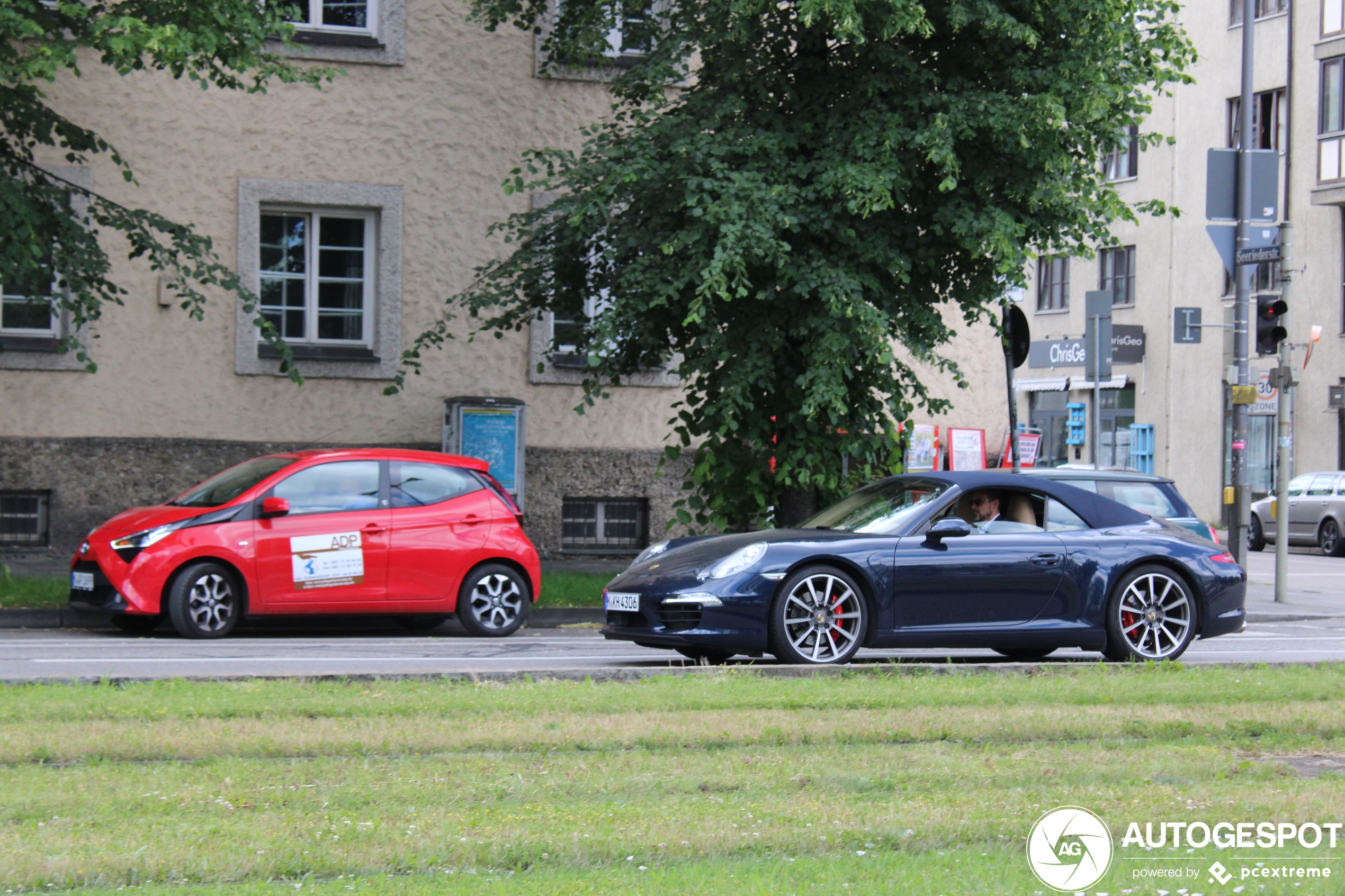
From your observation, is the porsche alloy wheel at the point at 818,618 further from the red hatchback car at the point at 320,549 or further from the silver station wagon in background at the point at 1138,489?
the red hatchback car at the point at 320,549

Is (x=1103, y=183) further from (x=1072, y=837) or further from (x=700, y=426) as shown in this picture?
(x=1072, y=837)

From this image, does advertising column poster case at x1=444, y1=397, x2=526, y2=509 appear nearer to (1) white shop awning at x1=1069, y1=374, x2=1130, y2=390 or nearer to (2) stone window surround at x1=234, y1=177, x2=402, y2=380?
(2) stone window surround at x1=234, y1=177, x2=402, y2=380

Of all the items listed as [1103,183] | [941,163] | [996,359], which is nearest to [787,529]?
[941,163]

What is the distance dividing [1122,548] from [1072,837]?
5.94 metres

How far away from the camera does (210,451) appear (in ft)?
63.2

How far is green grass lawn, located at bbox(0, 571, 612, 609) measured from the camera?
47.2ft

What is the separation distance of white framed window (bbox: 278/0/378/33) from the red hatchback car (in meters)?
8.11

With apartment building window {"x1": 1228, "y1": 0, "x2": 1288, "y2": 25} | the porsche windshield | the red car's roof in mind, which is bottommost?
the porsche windshield

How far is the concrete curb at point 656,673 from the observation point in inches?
345

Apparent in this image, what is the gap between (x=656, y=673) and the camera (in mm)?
9297

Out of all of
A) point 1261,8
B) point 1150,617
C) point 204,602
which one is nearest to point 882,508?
point 1150,617

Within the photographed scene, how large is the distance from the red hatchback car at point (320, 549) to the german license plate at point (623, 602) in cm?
351

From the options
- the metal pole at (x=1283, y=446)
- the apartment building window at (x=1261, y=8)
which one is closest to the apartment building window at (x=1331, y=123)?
the apartment building window at (x=1261, y=8)

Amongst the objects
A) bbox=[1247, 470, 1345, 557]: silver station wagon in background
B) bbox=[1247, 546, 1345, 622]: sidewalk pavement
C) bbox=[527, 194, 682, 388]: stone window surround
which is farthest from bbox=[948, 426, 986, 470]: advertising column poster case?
bbox=[1247, 470, 1345, 557]: silver station wagon in background
